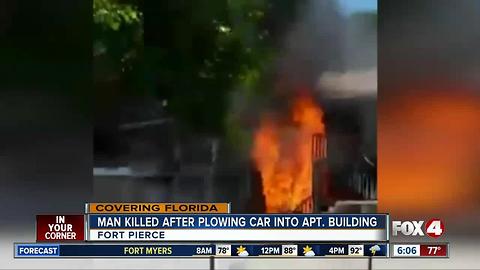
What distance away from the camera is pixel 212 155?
5.88 feet

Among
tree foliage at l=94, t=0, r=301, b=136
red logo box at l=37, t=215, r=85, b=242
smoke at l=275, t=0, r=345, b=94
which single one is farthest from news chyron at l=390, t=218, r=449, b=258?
red logo box at l=37, t=215, r=85, b=242

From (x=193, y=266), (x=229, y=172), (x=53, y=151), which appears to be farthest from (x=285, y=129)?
(x=53, y=151)

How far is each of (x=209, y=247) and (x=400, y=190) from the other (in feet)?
2.45

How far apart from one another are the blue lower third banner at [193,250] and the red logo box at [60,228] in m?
0.03

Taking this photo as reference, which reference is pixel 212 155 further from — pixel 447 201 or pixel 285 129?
pixel 447 201

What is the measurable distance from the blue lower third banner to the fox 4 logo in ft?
0.27

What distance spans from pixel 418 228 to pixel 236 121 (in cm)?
80
